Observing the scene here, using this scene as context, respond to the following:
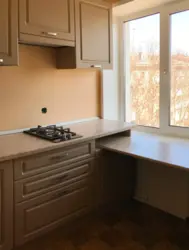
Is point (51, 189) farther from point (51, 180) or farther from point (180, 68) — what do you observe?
point (180, 68)

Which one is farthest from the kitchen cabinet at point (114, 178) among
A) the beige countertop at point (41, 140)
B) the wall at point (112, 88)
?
the wall at point (112, 88)

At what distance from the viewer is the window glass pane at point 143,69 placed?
301 cm

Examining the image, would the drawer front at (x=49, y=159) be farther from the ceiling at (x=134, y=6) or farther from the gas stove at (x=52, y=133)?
the ceiling at (x=134, y=6)

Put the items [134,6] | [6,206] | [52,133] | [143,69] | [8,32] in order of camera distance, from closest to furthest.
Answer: [6,206]
[8,32]
[52,133]
[134,6]
[143,69]

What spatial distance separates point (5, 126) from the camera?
8.04 feet

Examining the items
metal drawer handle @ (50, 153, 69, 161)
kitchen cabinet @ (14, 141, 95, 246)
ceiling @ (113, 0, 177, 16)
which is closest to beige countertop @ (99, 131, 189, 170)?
kitchen cabinet @ (14, 141, 95, 246)

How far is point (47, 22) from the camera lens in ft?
7.47

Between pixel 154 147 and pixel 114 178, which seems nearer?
pixel 154 147

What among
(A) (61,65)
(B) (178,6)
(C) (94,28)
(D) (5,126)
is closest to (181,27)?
(B) (178,6)

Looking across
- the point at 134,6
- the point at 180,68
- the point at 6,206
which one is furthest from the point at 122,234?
the point at 134,6

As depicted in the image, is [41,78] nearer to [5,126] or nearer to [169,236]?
[5,126]

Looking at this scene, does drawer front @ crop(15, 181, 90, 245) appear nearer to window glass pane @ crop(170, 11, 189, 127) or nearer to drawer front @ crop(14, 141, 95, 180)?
drawer front @ crop(14, 141, 95, 180)

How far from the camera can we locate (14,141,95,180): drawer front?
196cm

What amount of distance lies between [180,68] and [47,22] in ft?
4.65
